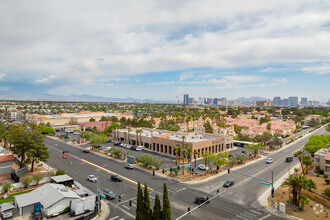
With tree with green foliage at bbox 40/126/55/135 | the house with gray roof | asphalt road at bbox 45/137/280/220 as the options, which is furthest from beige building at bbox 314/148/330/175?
tree with green foliage at bbox 40/126/55/135

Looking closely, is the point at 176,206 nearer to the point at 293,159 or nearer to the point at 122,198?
the point at 122,198

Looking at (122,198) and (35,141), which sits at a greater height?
(35,141)

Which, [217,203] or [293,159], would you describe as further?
[293,159]

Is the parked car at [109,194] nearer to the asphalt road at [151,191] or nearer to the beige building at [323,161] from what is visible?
the asphalt road at [151,191]

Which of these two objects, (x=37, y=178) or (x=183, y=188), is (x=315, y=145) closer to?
(x=183, y=188)

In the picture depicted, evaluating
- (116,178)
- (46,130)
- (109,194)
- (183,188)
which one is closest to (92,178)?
(116,178)

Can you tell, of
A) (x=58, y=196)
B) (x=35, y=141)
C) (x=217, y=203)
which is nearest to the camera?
(x=58, y=196)

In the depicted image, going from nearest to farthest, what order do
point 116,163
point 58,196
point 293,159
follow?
point 58,196 < point 116,163 < point 293,159

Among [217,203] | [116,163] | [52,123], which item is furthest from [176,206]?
[52,123]

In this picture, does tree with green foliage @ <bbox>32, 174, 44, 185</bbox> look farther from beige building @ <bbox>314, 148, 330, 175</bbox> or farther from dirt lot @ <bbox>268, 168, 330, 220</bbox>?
beige building @ <bbox>314, 148, 330, 175</bbox>
